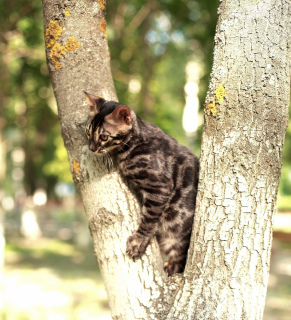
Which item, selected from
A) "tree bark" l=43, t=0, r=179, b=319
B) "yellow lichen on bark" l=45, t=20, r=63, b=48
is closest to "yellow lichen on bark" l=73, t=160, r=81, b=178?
"tree bark" l=43, t=0, r=179, b=319

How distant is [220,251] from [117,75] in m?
10.3

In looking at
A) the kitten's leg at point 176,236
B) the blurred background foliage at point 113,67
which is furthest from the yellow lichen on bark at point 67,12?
the blurred background foliage at point 113,67

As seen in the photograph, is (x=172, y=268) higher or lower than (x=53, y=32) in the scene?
lower

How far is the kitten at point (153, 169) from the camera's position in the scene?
9.07 ft

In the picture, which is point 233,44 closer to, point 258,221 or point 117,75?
point 258,221

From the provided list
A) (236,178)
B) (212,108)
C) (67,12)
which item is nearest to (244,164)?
(236,178)

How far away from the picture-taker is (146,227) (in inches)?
100

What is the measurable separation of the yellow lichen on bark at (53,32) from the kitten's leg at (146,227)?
4.19 ft

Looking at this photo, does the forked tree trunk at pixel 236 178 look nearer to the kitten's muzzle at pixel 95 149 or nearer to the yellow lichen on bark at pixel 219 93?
the yellow lichen on bark at pixel 219 93

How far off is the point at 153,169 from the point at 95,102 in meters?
0.69

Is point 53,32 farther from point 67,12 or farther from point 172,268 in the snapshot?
point 172,268

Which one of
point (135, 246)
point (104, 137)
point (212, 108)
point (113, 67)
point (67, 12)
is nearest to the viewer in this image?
point (212, 108)

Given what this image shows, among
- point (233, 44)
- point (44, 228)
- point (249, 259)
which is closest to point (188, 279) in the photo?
point (249, 259)

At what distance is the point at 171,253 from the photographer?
322 centimetres
